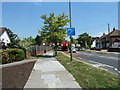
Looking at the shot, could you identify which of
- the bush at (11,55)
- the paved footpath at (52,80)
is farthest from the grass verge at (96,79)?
the bush at (11,55)

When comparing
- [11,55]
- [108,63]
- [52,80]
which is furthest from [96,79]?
[11,55]

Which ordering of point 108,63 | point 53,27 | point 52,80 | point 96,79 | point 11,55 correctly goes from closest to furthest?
point 96,79
point 52,80
point 108,63
point 11,55
point 53,27

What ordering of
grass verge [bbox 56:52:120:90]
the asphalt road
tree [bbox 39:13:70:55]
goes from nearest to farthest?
grass verge [bbox 56:52:120:90] < the asphalt road < tree [bbox 39:13:70:55]

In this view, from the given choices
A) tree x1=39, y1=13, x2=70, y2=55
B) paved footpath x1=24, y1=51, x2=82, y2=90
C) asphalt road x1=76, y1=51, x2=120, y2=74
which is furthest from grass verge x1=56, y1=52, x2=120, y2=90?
tree x1=39, y1=13, x2=70, y2=55

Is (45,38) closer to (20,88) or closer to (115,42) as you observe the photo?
(20,88)

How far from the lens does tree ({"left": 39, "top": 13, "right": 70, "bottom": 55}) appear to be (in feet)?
63.2

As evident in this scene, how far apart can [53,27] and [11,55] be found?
8426 millimetres

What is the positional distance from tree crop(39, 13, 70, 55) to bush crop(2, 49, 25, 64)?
5.90m

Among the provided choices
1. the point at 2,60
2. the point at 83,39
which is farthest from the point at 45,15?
the point at 83,39

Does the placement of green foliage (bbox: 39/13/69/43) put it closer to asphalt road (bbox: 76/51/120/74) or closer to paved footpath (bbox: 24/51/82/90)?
Answer: asphalt road (bbox: 76/51/120/74)

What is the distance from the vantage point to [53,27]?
771 inches

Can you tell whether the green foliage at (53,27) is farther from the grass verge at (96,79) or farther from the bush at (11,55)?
the grass verge at (96,79)

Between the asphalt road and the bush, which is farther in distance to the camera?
the bush

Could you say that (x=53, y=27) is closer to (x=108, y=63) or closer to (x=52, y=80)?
(x=108, y=63)
